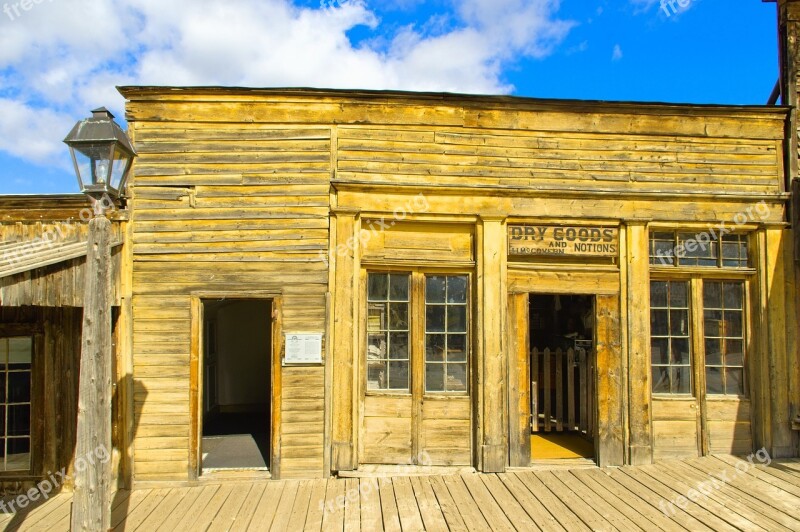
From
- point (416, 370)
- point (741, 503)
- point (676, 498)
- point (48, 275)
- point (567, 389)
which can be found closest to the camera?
point (48, 275)

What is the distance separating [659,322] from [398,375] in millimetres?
3391

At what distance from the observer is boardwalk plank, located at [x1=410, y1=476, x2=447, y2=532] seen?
4402 millimetres

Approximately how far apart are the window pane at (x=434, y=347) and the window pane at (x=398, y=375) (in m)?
0.30

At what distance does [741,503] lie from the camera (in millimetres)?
4781

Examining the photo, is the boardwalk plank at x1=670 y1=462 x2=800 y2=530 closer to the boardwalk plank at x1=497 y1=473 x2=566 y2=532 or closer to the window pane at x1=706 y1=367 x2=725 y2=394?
the window pane at x1=706 y1=367 x2=725 y2=394

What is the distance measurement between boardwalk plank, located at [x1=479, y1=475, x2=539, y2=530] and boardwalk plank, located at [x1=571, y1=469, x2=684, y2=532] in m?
0.92

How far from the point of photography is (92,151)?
3326 millimetres

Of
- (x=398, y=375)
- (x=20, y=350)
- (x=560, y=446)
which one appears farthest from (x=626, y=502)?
(x=20, y=350)

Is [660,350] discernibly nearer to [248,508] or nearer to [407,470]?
[407,470]

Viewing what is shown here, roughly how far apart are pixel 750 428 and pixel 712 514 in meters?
2.12

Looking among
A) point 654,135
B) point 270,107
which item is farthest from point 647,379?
point 270,107

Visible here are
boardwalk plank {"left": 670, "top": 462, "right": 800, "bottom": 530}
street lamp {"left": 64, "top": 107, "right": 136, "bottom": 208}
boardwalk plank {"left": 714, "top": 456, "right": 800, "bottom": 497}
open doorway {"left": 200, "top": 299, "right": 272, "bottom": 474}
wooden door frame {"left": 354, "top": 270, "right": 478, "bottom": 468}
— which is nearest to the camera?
street lamp {"left": 64, "top": 107, "right": 136, "bottom": 208}

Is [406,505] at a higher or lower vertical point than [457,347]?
lower

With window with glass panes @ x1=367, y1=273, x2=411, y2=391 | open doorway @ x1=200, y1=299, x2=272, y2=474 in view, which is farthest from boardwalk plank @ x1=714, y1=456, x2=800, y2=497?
open doorway @ x1=200, y1=299, x2=272, y2=474
